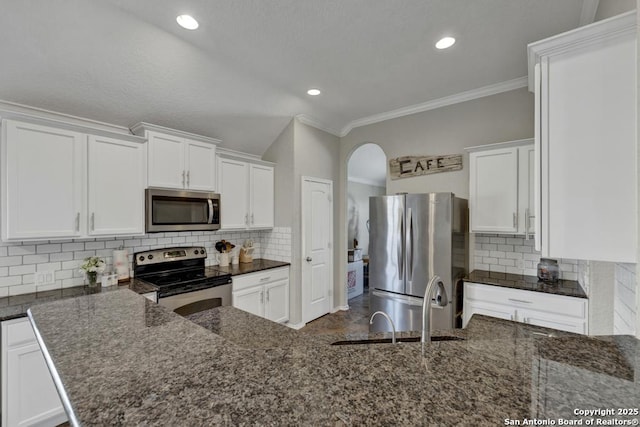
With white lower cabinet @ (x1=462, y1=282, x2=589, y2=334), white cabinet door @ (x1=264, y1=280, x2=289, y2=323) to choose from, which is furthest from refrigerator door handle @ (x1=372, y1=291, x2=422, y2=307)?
white cabinet door @ (x1=264, y1=280, x2=289, y2=323)

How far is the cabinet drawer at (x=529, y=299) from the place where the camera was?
2246mm

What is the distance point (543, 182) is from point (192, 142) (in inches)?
122

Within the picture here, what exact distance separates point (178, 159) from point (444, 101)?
3.26 m

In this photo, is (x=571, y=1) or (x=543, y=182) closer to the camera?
(x=543, y=182)

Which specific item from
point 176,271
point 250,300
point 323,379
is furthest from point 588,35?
point 176,271

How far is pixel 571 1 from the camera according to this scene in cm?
195

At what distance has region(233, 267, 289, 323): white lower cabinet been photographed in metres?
3.21

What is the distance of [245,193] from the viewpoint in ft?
12.0

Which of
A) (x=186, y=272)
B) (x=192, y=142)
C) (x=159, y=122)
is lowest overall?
(x=186, y=272)

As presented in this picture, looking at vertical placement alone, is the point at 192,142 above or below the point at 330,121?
below

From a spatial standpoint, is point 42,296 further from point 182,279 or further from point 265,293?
point 265,293

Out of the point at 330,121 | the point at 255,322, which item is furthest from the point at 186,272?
the point at 330,121

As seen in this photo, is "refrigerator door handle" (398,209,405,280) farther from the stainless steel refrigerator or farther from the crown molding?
the crown molding

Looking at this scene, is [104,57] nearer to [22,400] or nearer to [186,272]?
[186,272]
